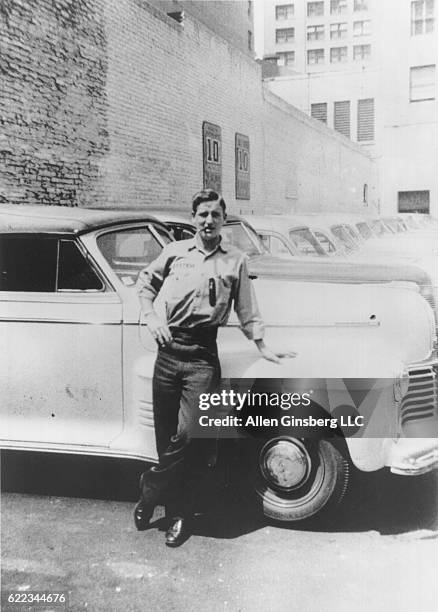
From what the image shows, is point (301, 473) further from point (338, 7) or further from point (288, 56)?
point (288, 56)

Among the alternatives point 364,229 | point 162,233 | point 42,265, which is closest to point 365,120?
point 364,229

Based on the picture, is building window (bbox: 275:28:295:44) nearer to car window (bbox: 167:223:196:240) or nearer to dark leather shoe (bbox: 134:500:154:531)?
car window (bbox: 167:223:196:240)

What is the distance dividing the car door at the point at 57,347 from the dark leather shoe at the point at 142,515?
1.13 feet

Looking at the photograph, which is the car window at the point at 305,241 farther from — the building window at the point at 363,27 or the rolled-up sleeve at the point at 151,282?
the rolled-up sleeve at the point at 151,282

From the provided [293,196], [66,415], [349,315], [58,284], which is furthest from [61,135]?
[349,315]

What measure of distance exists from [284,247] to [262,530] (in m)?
1.95

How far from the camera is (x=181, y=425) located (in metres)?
2.94

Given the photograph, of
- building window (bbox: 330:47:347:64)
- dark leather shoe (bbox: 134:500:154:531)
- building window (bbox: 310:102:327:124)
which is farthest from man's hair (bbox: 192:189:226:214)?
building window (bbox: 330:47:347:64)

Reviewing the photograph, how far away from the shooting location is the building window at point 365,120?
5.50m

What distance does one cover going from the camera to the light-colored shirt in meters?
2.88

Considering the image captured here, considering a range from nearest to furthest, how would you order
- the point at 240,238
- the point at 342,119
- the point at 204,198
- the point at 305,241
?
the point at 204,198 → the point at 240,238 → the point at 305,241 → the point at 342,119

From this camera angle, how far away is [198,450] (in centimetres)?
296

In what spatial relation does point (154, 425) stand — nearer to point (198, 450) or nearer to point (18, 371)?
point (198, 450)

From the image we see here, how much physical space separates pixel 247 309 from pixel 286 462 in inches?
28.9
